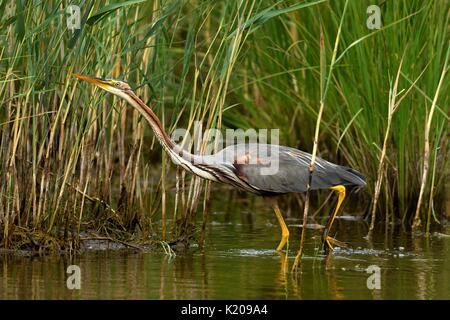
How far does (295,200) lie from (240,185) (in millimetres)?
3306

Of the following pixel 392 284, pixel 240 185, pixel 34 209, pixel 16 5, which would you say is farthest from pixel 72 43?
pixel 392 284

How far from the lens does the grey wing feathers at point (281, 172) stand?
8977 millimetres

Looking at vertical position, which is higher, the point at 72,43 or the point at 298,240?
the point at 72,43

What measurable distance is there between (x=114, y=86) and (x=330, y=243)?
233cm

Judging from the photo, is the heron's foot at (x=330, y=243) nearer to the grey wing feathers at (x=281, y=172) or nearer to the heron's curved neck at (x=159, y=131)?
the grey wing feathers at (x=281, y=172)

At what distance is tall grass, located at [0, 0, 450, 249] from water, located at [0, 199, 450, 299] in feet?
1.42

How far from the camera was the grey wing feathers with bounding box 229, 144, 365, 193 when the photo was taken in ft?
29.5

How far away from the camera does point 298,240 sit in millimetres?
9750

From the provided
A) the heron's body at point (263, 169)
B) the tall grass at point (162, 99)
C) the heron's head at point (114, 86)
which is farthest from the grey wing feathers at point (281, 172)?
the heron's head at point (114, 86)

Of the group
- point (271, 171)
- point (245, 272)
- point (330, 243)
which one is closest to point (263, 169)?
point (271, 171)

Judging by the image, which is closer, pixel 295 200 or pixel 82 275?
pixel 82 275

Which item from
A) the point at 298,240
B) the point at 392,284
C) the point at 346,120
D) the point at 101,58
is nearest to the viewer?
the point at 392,284

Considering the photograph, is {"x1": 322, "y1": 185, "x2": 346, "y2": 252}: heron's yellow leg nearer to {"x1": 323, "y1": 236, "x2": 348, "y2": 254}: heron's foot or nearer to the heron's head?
{"x1": 323, "y1": 236, "x2": 348, "y2": 254}: heron's foot

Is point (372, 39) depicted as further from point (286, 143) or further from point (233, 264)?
point (233, 264)
